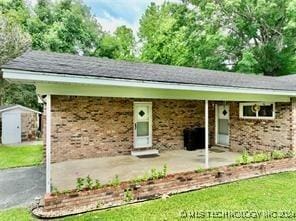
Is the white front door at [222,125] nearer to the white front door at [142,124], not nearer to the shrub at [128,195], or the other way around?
the white front door at [142,124]

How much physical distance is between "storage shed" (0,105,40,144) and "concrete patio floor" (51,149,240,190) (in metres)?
10.1

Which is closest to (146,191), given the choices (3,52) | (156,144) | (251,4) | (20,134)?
(156,144)

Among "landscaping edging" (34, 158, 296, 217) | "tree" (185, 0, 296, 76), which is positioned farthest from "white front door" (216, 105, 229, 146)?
"tree" (185, 0, 296, 76)

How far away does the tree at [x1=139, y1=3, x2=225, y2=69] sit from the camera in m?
21.9

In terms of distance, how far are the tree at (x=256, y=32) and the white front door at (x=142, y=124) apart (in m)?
11.3

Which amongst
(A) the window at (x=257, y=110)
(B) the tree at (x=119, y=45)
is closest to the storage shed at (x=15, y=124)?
(B) the tree at (x=119, y=45)

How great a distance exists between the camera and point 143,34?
104ft

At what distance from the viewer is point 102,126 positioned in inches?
413

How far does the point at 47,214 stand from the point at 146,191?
2.16 meters

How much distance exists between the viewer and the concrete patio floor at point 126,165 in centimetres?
734

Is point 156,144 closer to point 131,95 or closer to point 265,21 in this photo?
point 131,95

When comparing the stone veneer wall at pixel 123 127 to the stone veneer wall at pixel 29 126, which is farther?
the stone veneer wall at pixel 29 126

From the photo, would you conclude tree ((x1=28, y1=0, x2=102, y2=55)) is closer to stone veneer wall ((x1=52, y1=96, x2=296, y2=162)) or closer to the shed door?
the shed door

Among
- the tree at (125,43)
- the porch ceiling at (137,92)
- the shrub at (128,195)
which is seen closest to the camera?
the porch ceiling at (137,92)
